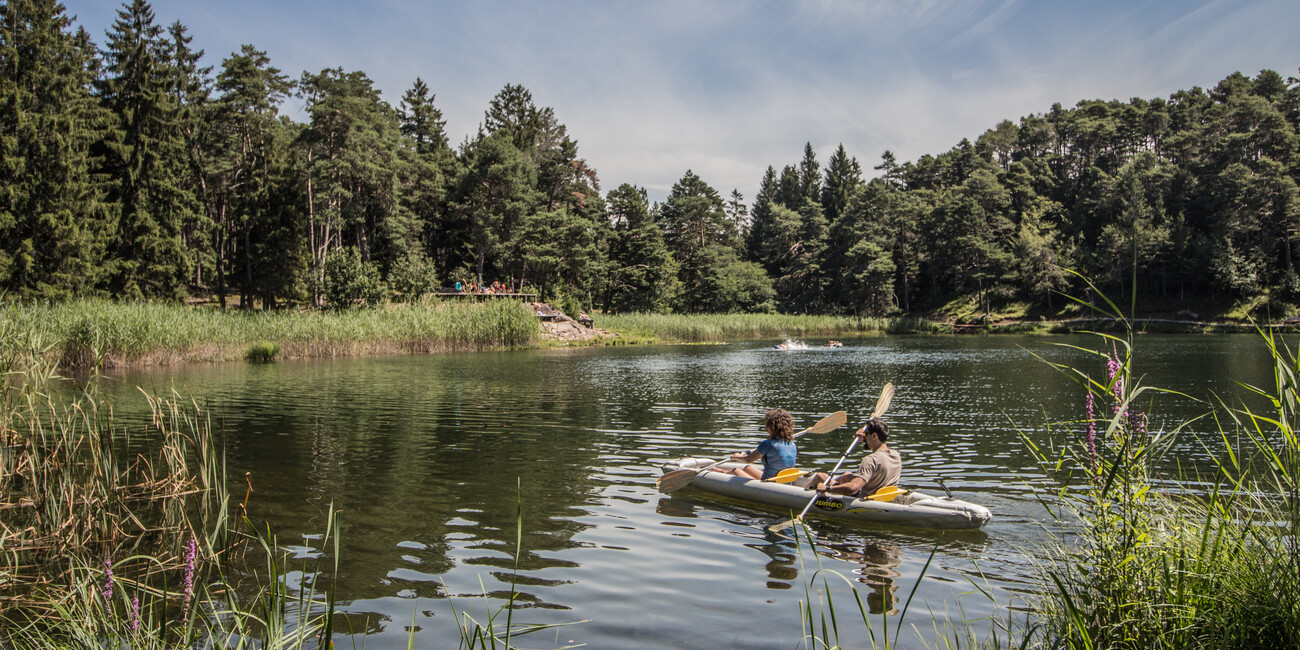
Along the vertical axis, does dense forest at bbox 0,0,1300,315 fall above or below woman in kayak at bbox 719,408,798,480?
above

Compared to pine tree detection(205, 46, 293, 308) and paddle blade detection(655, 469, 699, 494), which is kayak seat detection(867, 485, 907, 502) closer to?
paddle blade detection(655, 469, 699, 494)

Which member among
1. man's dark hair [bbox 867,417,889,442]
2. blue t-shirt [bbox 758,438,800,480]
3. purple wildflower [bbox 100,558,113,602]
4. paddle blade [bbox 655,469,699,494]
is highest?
man's dark hair [bbox 867,417,889,442]

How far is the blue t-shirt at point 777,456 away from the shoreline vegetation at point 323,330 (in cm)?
412

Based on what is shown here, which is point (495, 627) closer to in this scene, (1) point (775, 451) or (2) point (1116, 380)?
(2) point (1116, 380)

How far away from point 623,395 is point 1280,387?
14.7 m

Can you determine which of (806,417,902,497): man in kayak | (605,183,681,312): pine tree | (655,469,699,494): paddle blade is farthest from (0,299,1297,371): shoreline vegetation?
(605,183,681,312): pine tree

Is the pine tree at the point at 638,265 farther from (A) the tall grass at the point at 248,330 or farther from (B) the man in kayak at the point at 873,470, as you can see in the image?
(B) the man in kayak at the point at 873,470

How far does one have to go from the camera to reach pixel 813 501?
22.2 feet

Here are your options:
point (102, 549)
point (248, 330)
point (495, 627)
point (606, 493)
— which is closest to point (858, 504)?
point (606, 493)

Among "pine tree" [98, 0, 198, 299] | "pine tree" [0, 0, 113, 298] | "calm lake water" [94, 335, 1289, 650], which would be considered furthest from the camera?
"pine tree" [98, 0, 198, 299]

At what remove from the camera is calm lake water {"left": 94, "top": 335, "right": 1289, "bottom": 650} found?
4766 mm

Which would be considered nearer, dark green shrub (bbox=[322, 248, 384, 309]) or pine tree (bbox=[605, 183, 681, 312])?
dark green shrub (bbox=[322, 248, 384, 309])

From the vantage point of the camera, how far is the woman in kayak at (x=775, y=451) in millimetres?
7852

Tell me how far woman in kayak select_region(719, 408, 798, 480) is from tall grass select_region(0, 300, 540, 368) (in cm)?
1303
